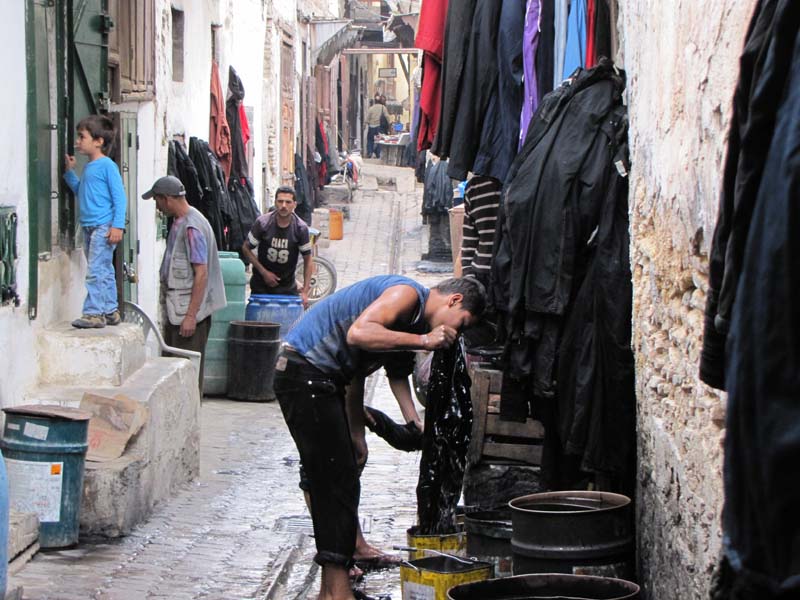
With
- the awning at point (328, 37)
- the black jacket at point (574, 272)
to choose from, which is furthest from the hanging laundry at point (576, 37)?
the awning at point (328, 37)

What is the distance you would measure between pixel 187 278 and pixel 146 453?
12.0 ft

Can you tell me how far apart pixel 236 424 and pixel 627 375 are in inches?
238

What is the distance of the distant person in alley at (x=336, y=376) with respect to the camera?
555cm

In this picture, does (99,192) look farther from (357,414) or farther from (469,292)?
(469,292)

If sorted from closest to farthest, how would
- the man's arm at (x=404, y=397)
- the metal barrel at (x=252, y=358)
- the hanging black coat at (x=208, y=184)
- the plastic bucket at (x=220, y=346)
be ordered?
the man's arm at (x=404, y=397) → the metal barrel at (x=252, y=358) → the plastic bucket at (x=220, y=346) → the hanging black coat at (x=208, y=184)

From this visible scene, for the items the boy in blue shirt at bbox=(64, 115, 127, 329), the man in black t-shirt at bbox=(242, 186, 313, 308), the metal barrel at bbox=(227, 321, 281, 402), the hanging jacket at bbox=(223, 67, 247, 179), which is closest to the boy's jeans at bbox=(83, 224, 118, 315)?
the boy in blue shirt at bbox=(64, 115, 127, 329)

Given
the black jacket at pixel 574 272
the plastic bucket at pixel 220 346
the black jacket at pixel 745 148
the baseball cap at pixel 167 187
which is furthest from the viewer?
the plastic bucket at pixel 220 346

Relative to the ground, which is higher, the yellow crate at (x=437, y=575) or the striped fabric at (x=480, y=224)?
the striped fabric at (x=480, y=224)

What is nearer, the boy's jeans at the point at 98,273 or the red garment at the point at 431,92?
the red garment at the point at 431,92

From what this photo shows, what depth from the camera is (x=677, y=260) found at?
4172 mm

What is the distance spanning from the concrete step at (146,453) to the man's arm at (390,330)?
2.16 metres

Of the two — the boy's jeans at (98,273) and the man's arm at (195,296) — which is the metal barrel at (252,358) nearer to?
the man's arm at (195,296)

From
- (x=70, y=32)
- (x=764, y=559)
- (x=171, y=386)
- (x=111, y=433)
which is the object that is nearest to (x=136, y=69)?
(x=70, y=32)

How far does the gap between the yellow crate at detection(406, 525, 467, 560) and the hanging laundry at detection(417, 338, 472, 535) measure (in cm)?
26
